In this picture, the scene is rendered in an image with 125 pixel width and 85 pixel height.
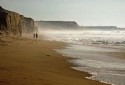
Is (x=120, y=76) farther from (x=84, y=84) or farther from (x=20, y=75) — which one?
(x=20, y=75)

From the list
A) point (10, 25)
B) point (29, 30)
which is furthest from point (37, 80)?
point (29, 30)

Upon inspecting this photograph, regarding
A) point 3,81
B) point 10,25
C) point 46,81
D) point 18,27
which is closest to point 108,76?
point 46,81

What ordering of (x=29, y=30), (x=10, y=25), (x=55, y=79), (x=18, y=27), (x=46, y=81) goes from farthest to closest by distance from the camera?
(x=29, y=30) → (x=18, y=27) → (x=10, y=25) → (x=55, y=79) → (x=46, y=81)

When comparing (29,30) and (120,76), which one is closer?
(120,76)

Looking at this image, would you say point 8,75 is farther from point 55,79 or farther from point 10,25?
point 10,25

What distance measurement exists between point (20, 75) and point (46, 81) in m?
1.27

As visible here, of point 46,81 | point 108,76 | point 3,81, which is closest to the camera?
point 3,81

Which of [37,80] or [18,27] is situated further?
[18,27]

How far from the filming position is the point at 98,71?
16906 millimetres

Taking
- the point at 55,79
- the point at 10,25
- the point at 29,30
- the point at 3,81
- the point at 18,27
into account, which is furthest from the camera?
the point at 29,30

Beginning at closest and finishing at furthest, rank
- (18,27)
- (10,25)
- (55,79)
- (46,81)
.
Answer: (46,81) → (55,79) → (10,25) → (18,27)

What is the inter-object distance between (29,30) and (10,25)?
51076mm

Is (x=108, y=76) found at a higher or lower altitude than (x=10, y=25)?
lower

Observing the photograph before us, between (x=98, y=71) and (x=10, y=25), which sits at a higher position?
(x=10, y=25)
